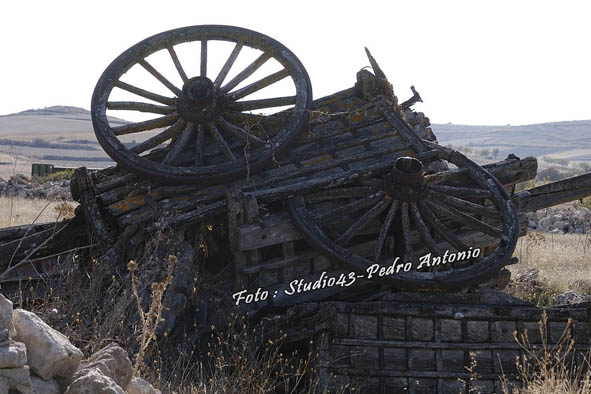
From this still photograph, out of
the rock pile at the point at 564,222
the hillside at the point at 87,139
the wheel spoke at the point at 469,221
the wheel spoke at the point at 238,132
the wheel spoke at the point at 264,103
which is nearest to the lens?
the wheel spoke at the point at 469,221

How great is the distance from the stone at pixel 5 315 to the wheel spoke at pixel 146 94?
430 centimetres

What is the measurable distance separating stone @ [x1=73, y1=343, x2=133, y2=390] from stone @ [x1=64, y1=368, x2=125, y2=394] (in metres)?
0.13

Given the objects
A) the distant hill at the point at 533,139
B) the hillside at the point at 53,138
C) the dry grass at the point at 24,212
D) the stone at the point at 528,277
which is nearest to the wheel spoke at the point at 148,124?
the dry grass at the point at 24,212

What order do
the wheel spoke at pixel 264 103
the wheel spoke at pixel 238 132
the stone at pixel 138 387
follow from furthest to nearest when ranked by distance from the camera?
the wheel spoke at pixel 264 103, the wheel spoke at pixel 238 132, the stone at pixel 138 387

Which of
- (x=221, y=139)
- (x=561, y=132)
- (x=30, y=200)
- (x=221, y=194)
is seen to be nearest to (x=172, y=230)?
(x=221, y=194)

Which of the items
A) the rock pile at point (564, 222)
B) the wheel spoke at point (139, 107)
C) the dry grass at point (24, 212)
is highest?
the wheel spoke at point (139, 107)

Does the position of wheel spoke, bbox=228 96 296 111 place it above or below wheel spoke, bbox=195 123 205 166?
above

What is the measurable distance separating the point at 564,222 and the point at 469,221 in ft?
37.0

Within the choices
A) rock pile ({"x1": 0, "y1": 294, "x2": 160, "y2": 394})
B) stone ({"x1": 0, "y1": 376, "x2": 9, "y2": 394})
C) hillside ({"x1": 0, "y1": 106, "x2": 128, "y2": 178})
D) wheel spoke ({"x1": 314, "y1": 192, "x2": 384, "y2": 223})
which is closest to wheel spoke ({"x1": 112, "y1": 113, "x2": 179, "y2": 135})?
wheel spoke ({"x1": 314, "y1": 192, "x2": 384, "y2": 223})

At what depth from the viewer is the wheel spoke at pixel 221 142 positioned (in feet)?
21.0

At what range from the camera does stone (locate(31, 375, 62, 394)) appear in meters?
2.95

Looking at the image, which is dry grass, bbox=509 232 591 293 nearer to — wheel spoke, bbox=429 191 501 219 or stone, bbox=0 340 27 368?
wheel spoke, bbox=429 191 501 219

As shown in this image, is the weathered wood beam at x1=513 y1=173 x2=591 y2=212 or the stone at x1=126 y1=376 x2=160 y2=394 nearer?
the stone at x1=126 y1=376 x2=160 y2=394

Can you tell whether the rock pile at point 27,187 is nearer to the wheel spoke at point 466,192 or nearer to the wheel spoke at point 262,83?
the wheel spoke at point 262,83
